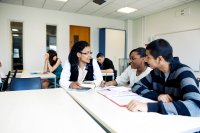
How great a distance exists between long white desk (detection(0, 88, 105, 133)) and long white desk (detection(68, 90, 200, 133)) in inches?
2.9

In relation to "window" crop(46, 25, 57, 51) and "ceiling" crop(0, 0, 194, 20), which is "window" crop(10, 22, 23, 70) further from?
"window" crop(46, 25, 57, 51)

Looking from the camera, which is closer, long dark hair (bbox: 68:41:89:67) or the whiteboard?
long dark hair (bbox: 68:41:89:67)

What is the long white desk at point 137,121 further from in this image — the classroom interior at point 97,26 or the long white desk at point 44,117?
the classroom interior at point 97,26

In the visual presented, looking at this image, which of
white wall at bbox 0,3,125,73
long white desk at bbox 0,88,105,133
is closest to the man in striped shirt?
long white desk at bbox 0,88,105,133

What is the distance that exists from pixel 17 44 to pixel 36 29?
800mm

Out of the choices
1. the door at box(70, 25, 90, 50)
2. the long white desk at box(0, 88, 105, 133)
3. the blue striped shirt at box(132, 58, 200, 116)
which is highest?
the door at box(70, 25, 90, 50)

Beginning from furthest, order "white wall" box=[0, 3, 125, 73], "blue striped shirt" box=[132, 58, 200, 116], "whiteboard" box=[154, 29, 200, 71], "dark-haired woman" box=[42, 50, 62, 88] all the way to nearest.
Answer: "white wall" box=[0, 3, 125, 73]
"whiteboard" box=[154, 29, 200, 71]
"dark-haired woman" box=[42, 50, 62, 88]
"blue striped shirt" box=[132, 58, 200, 116]

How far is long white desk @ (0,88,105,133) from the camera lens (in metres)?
0.92

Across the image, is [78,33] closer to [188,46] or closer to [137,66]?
[188,46]

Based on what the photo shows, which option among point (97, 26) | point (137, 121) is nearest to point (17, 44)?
point (97, 26)

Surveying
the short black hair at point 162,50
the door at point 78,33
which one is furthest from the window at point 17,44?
the short black hair at point 162,50

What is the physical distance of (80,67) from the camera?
2430 millimetres

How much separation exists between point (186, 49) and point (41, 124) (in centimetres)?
531

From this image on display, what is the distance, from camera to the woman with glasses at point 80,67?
92.0 inches
